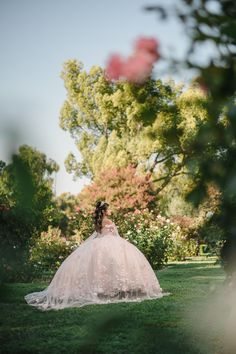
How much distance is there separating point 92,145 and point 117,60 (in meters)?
30.1

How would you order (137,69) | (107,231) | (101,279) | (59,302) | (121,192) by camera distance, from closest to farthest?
(137,69) < (59,302) < (101,279) < (107,231) < (121,192)

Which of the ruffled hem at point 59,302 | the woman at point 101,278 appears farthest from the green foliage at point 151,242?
the ruffled hem at point 59,302

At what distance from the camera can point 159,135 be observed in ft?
3.26

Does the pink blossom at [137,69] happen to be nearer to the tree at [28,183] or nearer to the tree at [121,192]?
the tree at [28,183]

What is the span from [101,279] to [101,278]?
0.02 metres

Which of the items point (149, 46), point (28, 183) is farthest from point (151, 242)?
point (28, 183)

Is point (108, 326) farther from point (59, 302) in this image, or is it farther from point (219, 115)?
point (59, 302)

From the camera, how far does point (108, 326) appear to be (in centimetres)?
82

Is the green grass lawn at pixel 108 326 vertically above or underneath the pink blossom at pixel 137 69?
underneath

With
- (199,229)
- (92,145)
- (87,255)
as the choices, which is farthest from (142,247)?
(92,145)

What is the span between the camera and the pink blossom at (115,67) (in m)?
0.98

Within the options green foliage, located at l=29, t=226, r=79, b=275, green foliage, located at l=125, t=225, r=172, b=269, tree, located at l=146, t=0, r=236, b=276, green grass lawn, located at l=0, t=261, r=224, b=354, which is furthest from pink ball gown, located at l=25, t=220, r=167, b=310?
tree, located at l=146, t=0, r=236, b=276

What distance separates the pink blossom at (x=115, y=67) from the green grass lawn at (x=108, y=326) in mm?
454

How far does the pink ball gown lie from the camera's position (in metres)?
7.75
